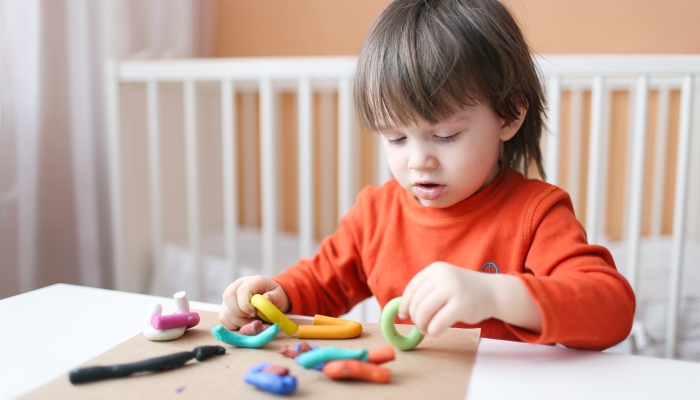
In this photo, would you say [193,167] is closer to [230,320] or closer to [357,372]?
[230,320]

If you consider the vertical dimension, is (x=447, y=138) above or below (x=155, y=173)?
above

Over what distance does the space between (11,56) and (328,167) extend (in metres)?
1.03

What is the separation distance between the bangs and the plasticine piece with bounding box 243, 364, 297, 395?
30cm

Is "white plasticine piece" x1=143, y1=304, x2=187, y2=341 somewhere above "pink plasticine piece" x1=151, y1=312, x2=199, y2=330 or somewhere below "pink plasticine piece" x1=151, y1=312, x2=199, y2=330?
below

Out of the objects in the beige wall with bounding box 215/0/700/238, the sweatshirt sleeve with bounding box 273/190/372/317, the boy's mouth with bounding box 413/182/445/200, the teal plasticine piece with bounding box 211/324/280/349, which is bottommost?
the sweatshirt sleeve with bounding box 273/190/372/317

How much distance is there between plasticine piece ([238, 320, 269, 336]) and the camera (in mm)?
517

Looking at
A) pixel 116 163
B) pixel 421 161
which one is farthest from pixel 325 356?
pixel 116 163

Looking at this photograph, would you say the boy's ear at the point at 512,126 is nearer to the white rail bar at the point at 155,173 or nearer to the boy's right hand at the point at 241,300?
the boy's right hand at the point at 241,300

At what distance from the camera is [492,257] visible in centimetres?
67

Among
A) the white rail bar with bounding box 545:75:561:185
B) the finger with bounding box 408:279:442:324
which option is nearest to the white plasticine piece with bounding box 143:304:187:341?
the finger with bounding box 408:279:442:324

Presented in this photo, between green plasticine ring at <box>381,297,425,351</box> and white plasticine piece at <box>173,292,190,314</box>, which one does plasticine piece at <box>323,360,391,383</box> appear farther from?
white plasticine piece at <box>173,292,190,314</box>

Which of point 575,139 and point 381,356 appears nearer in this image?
point 381,356

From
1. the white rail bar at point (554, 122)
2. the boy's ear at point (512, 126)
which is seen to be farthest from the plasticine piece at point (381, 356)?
the white rail bar at point (554, 122)

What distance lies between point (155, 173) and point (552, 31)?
4.10ft
